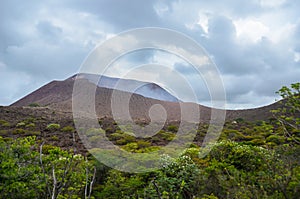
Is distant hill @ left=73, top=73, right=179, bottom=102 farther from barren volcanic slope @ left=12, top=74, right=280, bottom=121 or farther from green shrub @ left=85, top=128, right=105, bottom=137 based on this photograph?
barren volcanic slope @ left=12, top=74, right=280, bottom=121

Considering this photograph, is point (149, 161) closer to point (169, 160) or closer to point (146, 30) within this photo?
point (169, 160)

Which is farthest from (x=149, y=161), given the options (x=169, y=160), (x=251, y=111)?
(x=251, y=111)

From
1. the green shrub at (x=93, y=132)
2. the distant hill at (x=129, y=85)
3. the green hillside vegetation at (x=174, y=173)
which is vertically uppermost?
the distant hill at (x=129, y=85)

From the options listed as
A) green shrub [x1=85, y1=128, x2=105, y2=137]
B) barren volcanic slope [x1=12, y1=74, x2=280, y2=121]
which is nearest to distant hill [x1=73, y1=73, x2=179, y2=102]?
green shrub [x1=85, y1=128, x2=105, y2=137]

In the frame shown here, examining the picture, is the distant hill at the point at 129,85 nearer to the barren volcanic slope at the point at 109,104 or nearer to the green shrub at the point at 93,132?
the green shrub at the point at 93,132

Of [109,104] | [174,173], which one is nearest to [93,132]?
[174,173]

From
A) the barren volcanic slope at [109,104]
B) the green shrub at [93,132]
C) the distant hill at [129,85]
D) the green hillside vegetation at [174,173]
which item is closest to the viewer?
the green hillside vegetation at [174,173]

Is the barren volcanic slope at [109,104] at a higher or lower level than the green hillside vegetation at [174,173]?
higher

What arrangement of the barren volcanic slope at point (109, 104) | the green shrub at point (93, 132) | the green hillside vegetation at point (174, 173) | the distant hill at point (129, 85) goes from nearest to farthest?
the green hillside vegetation at point (174, 173) → the distant hill at point (129, 85) → the green shrub at point (93, 132) → the barren volcanic slope at point (109, 104)

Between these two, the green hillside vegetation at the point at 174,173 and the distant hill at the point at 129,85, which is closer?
the green hillside vegetation at the point at 174,173

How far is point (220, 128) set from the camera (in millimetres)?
26438

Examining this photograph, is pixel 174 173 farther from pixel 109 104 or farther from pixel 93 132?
pixel 109 104

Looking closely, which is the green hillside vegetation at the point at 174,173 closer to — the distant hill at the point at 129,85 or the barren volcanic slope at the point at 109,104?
the distant hill at the point at 129,85

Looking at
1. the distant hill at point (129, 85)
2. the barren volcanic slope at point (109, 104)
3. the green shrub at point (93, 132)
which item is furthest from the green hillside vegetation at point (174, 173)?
the barren volcanic slope at point (109, 104)
